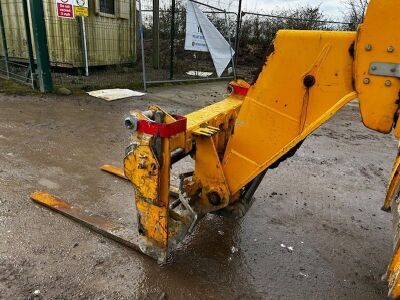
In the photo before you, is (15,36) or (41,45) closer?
(41,45)

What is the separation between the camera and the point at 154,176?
7.12 feet

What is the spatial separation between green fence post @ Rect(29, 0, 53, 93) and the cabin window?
3.31 metres

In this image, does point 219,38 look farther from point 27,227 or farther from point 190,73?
point 27,227

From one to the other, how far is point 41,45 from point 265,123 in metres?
6.38

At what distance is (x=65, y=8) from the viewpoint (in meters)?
7.90

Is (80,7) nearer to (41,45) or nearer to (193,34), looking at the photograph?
(41,45)

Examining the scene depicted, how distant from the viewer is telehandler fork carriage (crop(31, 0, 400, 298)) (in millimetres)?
1732

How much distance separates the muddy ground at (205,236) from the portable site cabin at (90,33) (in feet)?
15.5

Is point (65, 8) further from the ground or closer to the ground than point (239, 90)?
further from the ground

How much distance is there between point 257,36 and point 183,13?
5145 millimetres

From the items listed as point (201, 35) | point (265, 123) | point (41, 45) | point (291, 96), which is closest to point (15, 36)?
point (41, 45)

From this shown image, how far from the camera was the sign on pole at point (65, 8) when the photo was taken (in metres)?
7.80

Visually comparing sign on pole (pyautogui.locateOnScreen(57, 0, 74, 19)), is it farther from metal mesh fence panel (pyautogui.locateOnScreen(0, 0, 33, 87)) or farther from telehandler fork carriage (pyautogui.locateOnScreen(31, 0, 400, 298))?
telehandler fork carriage (pyautogui.locateOnScreen(31, 0, 400, 298))

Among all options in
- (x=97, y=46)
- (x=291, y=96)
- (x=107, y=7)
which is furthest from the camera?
(x=107, y=7)
